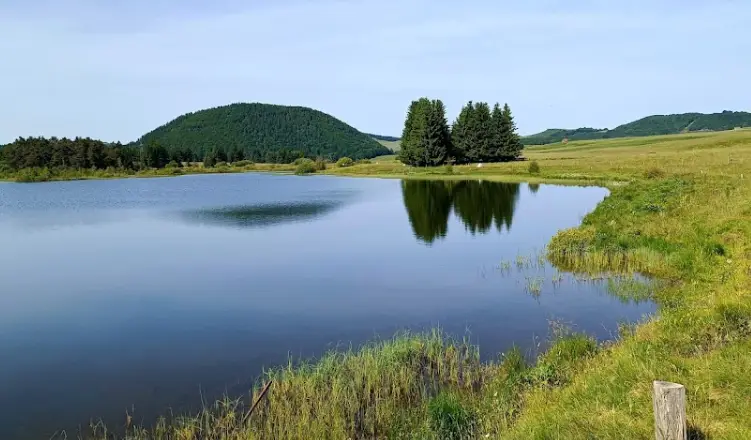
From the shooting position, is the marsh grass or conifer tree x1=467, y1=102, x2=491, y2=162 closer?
the marsh grass

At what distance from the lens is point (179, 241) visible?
3103 cm

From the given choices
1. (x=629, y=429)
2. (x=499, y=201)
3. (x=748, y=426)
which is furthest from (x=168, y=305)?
(x=499, y=201)

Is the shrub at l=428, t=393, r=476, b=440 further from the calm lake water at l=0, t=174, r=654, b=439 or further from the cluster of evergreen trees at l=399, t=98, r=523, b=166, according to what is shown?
the cluster of evergreen trees at l=399, t=98, r=523, b=166

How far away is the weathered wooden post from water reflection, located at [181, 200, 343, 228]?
108 feet

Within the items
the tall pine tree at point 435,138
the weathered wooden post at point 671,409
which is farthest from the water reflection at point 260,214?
the tall pine tree at point 435,138

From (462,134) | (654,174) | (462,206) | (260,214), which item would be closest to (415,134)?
(462,134)

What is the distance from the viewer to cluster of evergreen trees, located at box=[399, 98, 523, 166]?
91.9 metres

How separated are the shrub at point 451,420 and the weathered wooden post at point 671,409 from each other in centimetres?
295

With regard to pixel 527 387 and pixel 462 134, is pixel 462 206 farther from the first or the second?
pixel 462 134

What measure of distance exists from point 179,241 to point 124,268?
23.9 ft

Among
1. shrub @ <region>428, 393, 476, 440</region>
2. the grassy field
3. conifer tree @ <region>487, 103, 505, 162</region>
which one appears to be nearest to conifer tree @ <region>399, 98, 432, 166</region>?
conifer tree @ <region>487, 103, 505, 162</region>

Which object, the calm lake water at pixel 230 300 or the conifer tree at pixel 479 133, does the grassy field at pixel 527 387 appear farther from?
the conifer tree at pixel 479 133

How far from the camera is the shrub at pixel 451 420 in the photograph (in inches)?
328

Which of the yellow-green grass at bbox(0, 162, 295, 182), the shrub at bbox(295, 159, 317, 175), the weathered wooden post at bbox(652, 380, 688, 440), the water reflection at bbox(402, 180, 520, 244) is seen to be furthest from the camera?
the shrub at bbox(295, 159, 317, 175)
